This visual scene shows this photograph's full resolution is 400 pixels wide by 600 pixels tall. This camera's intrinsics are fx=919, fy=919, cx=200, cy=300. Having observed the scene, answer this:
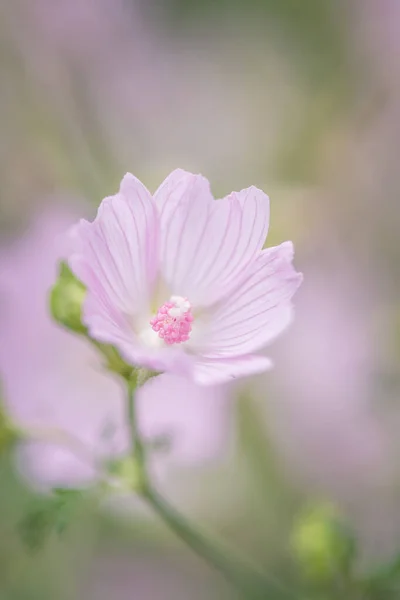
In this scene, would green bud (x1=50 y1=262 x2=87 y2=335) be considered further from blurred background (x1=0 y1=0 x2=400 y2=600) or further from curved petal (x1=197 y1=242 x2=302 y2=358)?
blurred background (x1=0 y1=0 x2=400 y2=600)

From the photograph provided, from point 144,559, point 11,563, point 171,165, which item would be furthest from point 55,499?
point 171,165

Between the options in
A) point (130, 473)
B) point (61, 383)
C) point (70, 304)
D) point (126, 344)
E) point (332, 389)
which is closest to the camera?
point (126, 344)

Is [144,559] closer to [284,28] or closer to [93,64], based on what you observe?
[93,64]

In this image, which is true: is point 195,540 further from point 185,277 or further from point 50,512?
point 185,277

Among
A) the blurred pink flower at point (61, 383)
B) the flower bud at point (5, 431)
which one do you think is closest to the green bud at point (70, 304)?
the flower bud at point (5, 431)

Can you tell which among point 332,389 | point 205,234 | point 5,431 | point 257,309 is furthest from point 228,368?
point 332,389

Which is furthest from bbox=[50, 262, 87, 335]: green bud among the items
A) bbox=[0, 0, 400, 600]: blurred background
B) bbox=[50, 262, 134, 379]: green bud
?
bbox=[0, 0, 400, 600]: blurred background
